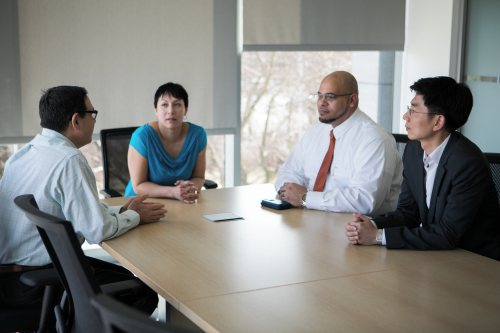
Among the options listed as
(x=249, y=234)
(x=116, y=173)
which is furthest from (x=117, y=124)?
(x=249, y=234)

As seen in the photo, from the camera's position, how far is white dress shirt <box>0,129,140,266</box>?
1953mm

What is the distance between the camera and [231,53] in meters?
4.45

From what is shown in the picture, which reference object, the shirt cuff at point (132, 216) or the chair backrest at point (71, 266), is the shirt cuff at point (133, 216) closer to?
the shirt cuff at point (132, 216)

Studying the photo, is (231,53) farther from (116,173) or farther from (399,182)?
(399,182)

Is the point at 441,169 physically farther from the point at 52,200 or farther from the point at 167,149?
the point at 167,149

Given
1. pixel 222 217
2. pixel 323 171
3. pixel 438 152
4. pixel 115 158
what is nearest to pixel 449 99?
pixel 438 152

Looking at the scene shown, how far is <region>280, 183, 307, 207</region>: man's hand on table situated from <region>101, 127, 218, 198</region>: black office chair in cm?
94

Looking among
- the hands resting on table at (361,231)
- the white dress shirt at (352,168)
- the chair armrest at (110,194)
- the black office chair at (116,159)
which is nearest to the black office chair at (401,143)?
the white dress shirt at (352,168)

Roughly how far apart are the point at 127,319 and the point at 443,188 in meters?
1.58

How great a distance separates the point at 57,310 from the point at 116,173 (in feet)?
5.90

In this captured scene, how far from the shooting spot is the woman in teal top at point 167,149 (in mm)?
3154

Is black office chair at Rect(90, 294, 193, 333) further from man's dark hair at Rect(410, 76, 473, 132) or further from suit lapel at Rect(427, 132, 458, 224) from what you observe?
man's dark hair at Rect(410, 76, 473, 132)

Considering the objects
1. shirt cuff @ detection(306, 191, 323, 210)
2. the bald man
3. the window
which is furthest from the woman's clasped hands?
the window

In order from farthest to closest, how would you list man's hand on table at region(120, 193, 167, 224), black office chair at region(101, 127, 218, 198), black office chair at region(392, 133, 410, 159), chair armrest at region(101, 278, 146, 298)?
black office chair at region(101, 127, 218, 198) → black office chair at region(392, 133, 410, 159) → man's hand on table at region(120, 193, 167, 224) → chair armrest at region(101, 278, 146, 298)
